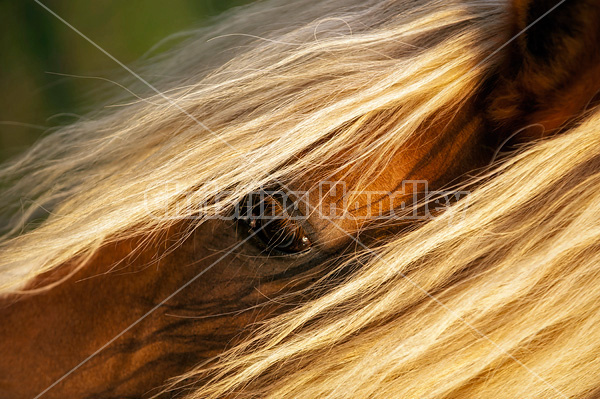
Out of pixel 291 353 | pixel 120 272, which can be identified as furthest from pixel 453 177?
pixel 120 272

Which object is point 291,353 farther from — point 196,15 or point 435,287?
point 196,15

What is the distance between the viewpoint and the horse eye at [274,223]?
49 cm

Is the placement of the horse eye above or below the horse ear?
below

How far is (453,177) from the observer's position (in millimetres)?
493

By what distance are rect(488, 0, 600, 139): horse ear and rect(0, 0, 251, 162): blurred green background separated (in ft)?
2.37

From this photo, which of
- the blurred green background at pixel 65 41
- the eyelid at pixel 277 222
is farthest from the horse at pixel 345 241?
the blurred green background at pixel 65 41

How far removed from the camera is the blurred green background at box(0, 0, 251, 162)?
973mm

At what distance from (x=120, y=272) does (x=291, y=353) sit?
0.75 ft

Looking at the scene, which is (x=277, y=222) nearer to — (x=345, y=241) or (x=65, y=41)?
(x=345, y=241)

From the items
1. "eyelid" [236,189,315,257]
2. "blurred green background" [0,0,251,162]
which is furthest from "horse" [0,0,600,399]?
"blurred green background" [0,0,251,162]

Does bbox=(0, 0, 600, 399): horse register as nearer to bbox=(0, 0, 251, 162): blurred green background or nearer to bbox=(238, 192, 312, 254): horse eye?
bbox=(238, 192, 312, 254): horse eye

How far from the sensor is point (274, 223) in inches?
19.8

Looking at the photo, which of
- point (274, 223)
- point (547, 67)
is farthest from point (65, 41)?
point (547, 67)

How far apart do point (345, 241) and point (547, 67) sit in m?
0.27
